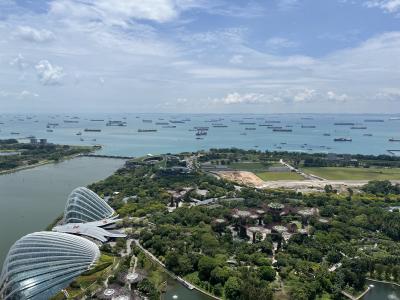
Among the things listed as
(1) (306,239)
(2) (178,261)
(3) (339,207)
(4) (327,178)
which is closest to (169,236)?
(2) (178,261)

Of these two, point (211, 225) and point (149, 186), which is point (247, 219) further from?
point (149, 186)

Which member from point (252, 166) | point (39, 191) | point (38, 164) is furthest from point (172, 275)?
point (38, 164)

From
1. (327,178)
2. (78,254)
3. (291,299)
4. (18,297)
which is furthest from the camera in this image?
(327,178)

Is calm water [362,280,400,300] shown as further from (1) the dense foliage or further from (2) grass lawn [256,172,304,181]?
(2) grass lawn [256,172,304,181]

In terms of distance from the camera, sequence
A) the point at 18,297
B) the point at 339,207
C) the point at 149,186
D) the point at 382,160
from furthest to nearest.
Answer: the point at 382,160, the point at 149,186, the point at 339,207, the point at 18,297

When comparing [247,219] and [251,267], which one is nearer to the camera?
[251,267]

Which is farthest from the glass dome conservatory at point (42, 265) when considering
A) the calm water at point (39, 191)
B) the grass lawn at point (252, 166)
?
the grass lawn at point (252, 166)

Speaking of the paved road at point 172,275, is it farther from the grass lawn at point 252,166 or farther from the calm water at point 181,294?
the grass lawn at point 252,166

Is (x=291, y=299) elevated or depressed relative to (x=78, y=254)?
depressed
